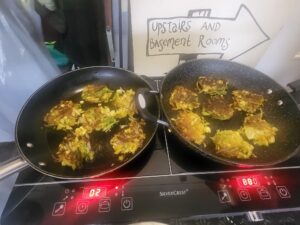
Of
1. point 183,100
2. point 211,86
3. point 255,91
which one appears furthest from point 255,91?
point 183,100

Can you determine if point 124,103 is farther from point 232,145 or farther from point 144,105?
point 232,145

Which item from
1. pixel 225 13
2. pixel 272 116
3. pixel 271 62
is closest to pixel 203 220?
pixel 272 116

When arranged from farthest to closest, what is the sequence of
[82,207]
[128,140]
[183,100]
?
1. [183,100]
2. [128,140]
3. [82,207]

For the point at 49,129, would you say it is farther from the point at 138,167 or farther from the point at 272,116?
the point at 272,116

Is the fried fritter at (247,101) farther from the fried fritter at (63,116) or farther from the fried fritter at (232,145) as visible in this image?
the fried fritter at (63,116)

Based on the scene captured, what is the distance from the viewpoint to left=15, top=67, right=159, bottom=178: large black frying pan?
61 cm

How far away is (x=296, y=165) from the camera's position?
2.12 feet

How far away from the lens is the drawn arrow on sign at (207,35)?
2.50 feet

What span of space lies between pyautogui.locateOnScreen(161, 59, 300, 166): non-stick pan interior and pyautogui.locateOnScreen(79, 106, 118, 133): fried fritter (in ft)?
0.51

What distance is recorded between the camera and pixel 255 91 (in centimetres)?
84

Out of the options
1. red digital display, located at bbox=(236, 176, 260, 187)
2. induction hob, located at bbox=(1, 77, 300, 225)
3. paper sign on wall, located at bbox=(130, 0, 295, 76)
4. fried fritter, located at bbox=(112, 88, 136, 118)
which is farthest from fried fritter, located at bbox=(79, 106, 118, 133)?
red digital display, located at bbox=(236, 176, 260, 187)

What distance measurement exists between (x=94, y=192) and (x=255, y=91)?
60cm

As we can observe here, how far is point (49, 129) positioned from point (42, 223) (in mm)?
262

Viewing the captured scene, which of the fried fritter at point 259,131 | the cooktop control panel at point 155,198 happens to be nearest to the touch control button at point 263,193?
the cooktop control panel at point 155,198
